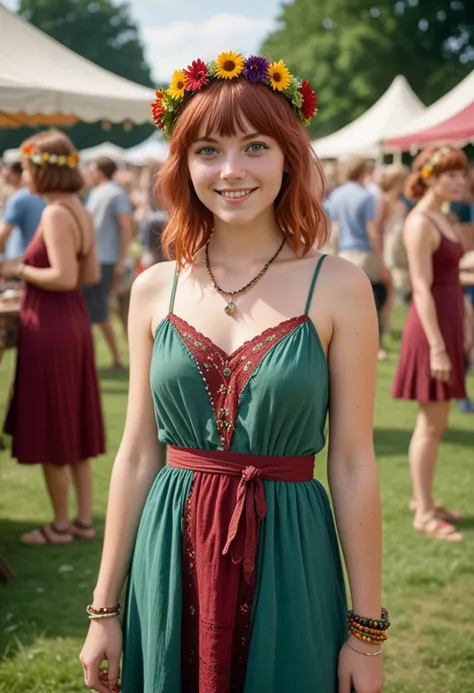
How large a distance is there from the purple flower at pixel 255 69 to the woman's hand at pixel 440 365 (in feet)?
10.5

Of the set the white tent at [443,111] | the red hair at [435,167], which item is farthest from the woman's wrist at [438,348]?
the white tent at [443,111]

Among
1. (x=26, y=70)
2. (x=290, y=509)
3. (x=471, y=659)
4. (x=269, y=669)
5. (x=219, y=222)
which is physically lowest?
(x=471, y=659)

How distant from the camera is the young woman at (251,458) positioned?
191 cm

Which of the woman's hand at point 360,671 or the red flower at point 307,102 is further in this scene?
the red flower at point 307,102

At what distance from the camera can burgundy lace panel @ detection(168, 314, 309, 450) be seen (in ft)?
6.32

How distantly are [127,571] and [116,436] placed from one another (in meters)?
5.22

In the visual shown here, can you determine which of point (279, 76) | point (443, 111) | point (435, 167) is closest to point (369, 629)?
point (279, 76)

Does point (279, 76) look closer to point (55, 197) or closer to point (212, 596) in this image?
point (212, 596)

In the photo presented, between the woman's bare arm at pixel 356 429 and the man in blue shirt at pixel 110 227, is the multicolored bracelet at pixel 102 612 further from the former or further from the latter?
the man in blue shirt at pixel 110 227

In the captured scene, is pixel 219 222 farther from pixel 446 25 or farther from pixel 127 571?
pixel 446 25

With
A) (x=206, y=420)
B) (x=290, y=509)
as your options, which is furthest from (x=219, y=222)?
(x=290, y=509)

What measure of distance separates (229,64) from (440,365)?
3259 millimetres

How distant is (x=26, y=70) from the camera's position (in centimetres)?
637

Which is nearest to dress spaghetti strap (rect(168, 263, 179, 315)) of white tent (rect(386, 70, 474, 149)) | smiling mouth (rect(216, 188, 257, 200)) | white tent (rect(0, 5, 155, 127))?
smiling mouth (rect(216, 188, 257, 200))
